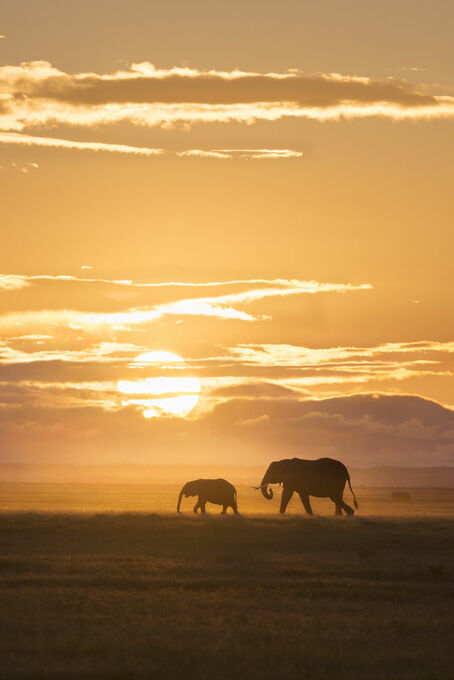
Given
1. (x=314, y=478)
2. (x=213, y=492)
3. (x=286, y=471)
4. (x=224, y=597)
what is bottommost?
(x=224, y=597)

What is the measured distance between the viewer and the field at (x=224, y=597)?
2062cm

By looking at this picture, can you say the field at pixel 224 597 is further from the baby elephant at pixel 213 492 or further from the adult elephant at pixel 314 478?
the baby elephant at pixel 213 492

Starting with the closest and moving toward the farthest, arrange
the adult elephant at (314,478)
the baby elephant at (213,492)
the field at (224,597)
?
the field at (224,597)
the adult elephant at (314,478)
the baby elephant at (213,492)

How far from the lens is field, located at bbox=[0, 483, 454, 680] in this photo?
20625 mm

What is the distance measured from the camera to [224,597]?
2852 cm

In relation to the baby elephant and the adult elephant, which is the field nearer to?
the adult elephant

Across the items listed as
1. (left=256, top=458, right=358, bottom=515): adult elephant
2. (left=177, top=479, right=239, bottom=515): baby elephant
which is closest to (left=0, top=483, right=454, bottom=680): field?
(left=256, top=458, right=358, bottom=515): adult elephant

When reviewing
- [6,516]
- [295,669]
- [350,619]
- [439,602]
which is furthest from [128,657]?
[6,516]

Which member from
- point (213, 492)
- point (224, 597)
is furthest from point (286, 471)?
point (224, 597)

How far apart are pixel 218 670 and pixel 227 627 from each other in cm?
409

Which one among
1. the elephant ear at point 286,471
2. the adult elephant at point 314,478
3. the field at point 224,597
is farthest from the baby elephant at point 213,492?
the field at point 224,597

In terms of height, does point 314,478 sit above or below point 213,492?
above

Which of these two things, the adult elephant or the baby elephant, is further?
the baby elephant

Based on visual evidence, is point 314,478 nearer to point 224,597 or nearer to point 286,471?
point 286,471
